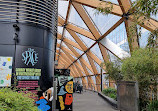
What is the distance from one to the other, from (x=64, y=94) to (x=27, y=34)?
3494 millimetres

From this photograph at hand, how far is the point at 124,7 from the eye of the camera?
10.8 metres

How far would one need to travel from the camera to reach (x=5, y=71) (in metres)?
6.13

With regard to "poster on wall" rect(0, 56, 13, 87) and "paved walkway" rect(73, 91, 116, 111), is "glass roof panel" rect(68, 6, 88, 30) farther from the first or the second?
"poster on wall" rect(0, 56, 13, 87)

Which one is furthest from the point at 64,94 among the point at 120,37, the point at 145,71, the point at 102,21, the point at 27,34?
the point at 102,21

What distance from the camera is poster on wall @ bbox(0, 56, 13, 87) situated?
606 centimetres

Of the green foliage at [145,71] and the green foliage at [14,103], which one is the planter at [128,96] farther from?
the green foliage at [14,103]

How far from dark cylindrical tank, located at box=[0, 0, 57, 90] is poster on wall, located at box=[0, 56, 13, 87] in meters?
0.16

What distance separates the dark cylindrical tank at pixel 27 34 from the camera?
6309mm

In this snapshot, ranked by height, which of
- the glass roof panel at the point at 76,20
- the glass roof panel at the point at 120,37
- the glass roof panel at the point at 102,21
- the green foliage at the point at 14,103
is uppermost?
the glass roof panel at the point at 76,20

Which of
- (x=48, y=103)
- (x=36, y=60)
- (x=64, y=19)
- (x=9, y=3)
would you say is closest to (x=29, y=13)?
(x=9, y=3)

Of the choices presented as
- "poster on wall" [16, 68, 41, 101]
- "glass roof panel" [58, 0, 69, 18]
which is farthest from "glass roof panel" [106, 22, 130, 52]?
"poster on wall" [16, 68, 41, 101]

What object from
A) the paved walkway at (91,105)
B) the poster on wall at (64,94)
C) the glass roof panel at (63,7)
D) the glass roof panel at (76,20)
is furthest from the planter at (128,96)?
the glass roof panel at (63,7)

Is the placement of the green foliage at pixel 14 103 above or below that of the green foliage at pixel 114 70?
below

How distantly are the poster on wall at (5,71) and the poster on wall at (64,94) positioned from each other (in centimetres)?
275
